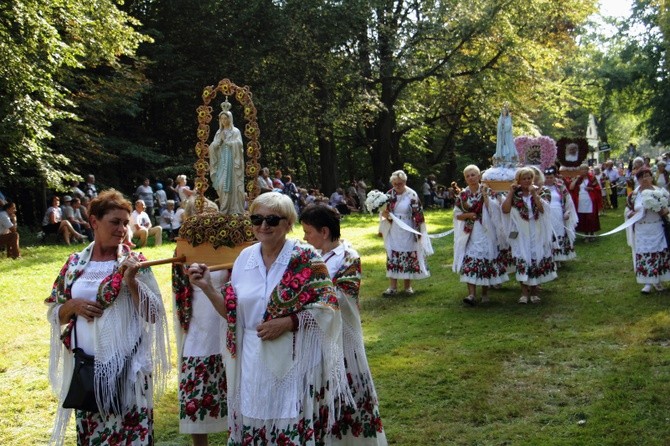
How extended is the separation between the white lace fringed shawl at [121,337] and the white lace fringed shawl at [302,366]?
2.25 ft

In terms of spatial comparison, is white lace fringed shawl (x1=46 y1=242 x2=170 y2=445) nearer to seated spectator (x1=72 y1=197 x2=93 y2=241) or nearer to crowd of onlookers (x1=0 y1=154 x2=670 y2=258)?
crowd of onlookers (x1=0 y1=154 x2=670 y2=258)

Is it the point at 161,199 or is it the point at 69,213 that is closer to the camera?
the point at 69,213

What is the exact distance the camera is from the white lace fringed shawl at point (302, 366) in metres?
4.81

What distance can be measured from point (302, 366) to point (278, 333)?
0.87 feet

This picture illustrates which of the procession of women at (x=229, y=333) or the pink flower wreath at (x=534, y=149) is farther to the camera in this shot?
the pink flower wreath at (x=534, y=149)

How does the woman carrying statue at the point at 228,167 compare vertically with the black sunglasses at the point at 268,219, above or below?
above

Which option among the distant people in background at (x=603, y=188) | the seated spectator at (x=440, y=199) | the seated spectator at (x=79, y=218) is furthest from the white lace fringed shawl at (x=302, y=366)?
the seated spectator at (x=440, y=199)

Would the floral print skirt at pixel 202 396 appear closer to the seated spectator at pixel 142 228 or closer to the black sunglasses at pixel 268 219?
the black sunglasses at pixel 268 219

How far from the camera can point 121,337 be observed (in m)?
5.27

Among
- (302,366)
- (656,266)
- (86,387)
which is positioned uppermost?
(302,366)

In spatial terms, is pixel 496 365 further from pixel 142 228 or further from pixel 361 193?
pixel 361 193

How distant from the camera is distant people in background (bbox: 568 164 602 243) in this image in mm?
20312

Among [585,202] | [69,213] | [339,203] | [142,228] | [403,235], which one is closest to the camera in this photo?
[403,235]

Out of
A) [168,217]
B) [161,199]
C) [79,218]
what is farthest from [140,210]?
[161,199]
